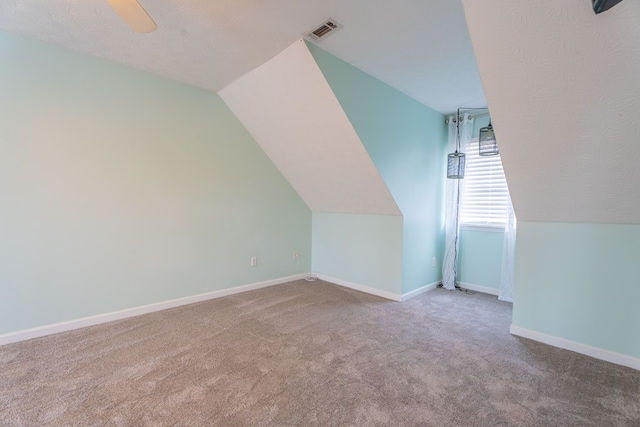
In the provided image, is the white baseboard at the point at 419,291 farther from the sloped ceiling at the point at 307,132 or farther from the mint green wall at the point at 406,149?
the sloped ceiling at the point at 307,132

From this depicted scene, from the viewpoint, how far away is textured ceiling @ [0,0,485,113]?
1858 mm

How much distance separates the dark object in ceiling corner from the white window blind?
2.61 metres

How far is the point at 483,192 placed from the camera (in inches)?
148

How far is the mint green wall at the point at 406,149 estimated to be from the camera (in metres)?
2.65

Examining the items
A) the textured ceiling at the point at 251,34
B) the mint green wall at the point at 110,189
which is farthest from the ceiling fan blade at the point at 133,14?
the mint green wall at the point at 110,189

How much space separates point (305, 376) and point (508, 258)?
2900mm

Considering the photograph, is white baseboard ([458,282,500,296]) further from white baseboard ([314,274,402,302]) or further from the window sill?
white baseboard ([314,274,402,302])

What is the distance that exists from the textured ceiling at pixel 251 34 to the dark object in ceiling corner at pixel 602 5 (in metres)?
0.80

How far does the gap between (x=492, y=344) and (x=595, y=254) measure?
3.42 ft

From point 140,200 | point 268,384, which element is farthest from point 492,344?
point 140,200

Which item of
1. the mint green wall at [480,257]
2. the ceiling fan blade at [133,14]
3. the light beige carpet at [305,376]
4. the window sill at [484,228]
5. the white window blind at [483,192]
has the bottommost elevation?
the light beige carpet at [305,376]

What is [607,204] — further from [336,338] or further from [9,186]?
[9,186]

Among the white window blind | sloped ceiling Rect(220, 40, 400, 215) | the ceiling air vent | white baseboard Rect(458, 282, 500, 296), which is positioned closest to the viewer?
the ceiling air vent

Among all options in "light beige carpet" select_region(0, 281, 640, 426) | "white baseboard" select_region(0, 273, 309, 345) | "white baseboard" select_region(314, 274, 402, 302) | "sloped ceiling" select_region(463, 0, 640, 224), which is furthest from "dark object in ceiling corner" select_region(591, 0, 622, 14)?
"white baseboard" select_region(0, 273, 309, 345)
